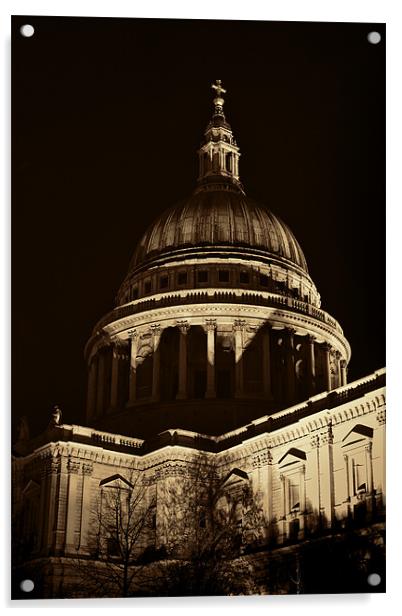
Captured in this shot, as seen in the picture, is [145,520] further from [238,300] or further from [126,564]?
[238,300]

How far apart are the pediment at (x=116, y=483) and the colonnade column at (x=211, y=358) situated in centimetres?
174

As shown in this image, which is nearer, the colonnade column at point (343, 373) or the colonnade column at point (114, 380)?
the colonnade column at point (343, 373)

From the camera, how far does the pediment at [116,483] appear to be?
47.9ft

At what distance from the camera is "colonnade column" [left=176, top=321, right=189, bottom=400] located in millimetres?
15992

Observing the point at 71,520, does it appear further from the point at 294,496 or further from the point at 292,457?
the point at 292,457

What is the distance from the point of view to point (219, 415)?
15484 mm

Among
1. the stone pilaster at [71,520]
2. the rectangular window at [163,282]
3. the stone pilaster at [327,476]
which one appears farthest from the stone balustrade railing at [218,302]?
the stone pilaster at [71,520]

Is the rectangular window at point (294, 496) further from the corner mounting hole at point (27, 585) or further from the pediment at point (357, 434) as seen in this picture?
the corner mounting hole at point (27, 585)

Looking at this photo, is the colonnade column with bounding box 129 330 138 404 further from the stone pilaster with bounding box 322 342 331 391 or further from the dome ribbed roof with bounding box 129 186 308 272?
the stone pilaster with bounding box 322 342 331 391

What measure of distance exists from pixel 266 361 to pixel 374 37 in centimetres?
503

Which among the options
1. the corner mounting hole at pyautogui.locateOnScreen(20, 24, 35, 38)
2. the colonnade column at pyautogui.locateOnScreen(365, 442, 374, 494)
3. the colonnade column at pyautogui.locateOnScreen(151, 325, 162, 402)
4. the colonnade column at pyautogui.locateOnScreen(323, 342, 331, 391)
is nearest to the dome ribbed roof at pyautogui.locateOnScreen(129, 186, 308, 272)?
the colonnade column at pyautogui.locateOnScreen(323, 342, 331, 391)

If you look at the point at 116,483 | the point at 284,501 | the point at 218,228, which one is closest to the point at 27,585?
the point at 116,483

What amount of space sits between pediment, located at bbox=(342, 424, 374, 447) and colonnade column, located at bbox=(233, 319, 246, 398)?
1639 mm

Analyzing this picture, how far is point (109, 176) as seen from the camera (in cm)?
1480
